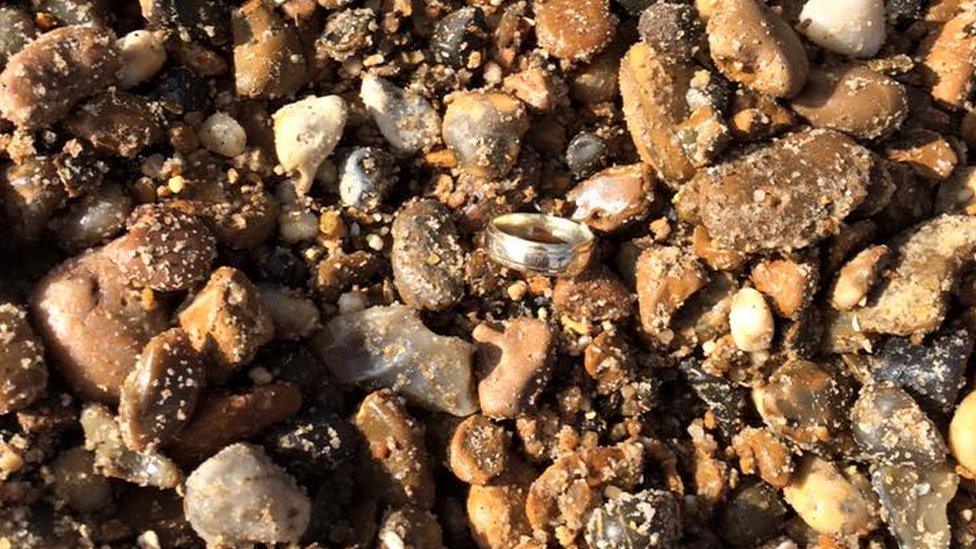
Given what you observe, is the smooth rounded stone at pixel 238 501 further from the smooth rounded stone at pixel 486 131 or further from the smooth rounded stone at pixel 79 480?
the smooth rounded stone at pixel 486 131

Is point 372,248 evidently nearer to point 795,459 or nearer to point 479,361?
point 479,361

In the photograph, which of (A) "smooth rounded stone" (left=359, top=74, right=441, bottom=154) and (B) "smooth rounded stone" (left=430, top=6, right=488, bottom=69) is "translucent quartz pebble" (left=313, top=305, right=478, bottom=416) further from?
(B) "smooth rounded stone" (left=430, top=6, right=488, bottom=69)

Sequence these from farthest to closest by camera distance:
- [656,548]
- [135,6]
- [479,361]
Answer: [135,6] → [479,361] → [656,548]

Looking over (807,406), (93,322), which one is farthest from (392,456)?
(807,406)

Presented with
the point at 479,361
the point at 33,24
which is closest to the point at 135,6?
the point at 33,24

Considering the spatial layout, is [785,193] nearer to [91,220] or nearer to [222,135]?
[222,135]

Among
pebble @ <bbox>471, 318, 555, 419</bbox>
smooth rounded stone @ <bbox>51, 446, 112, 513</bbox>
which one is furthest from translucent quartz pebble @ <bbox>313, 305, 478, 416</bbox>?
smooth rounded stone @ <bbox>51, 446, 112, 513</bbox>
